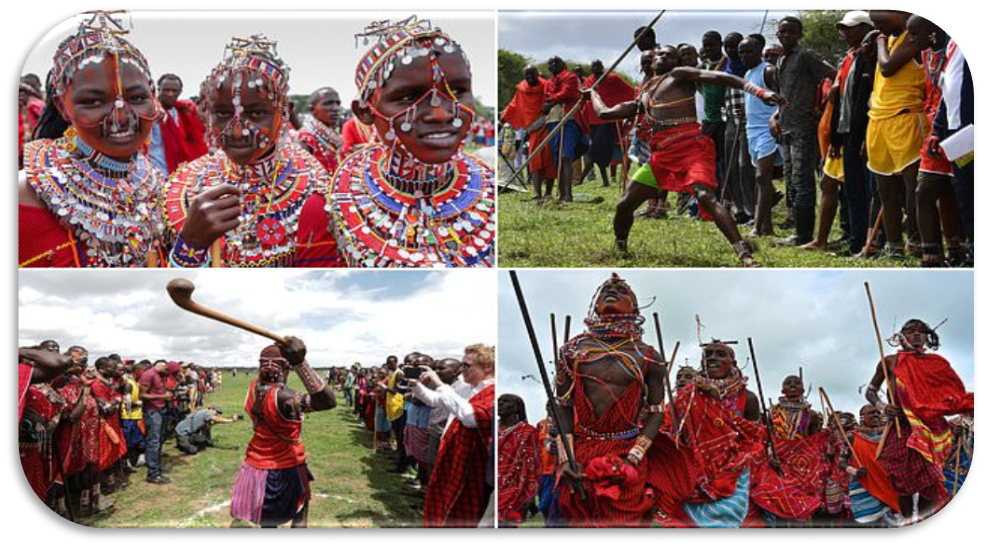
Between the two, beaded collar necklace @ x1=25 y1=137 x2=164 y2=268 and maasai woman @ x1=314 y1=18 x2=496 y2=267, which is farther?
beaded collar necklace @ x1=25 y1=137 x2=164 y2=268

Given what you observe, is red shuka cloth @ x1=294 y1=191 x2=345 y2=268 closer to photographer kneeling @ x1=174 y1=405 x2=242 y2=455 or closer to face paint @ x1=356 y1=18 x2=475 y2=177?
face paint @ x1=356 y1=18 x2=475 y2=177

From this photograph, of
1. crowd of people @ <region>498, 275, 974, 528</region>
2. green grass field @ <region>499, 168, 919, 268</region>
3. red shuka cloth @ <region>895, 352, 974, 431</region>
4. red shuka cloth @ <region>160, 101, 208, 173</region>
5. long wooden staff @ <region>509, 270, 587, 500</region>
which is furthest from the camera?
red shuka cloth @ <region>895, 352, 974, 431</region>

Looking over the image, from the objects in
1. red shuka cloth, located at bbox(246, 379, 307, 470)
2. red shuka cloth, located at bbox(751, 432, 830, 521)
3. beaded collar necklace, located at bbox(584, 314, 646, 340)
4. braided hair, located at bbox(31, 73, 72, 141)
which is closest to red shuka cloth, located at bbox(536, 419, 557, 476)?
beaded collar necklace, located at bbox(584, 314, 646, 340)

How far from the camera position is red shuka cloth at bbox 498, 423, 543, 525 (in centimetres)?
515

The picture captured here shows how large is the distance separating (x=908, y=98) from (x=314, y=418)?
3.37 metres

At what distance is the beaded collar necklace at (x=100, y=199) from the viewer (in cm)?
486

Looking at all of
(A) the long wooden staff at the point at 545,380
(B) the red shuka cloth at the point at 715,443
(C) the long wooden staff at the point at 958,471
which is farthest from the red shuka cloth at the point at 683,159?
(C) the long wooden staff at the point at 958,471

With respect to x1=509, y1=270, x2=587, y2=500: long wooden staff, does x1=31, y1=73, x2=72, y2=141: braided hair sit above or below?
above

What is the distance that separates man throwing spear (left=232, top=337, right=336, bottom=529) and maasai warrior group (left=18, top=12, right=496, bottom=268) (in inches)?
24.1

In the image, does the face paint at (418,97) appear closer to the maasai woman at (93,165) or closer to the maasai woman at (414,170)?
the maasai woman at (414,170)

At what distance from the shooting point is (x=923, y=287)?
205 inches

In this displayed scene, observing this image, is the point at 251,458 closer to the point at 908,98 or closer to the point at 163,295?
the point at 163,295

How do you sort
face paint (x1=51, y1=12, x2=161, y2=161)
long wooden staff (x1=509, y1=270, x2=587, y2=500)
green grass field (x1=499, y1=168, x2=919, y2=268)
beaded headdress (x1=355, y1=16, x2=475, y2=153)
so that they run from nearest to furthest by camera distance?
beaded headdress (x1=355, y1=16, x2=475, y2=153) < face paint (x1=51, y1=12, x2=161, y2=161) < long wooden staff (x1=509, y1=270, x2=587, y2=500) < green grass field (x1=499, y1=168, x2=919, y2=268)

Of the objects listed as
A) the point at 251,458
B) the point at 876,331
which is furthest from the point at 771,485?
the point at 251,458
